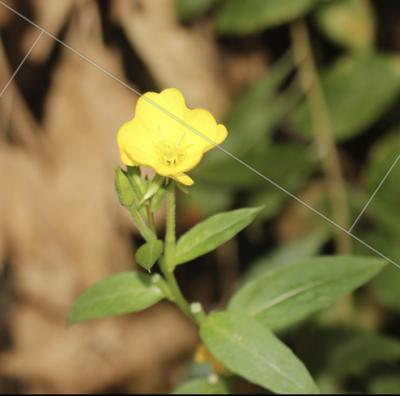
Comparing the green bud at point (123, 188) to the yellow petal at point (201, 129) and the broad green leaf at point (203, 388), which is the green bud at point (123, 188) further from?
the broad green leaf at point (203, 388)

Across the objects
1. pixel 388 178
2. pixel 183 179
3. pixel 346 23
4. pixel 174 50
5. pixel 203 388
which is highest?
pixel 346 23

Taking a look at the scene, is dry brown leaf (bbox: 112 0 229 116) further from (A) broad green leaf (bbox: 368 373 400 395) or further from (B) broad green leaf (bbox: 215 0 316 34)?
(A) broad green leaf (bbox: 368 373 400 395)

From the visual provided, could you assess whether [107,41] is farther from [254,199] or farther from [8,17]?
[254,199]

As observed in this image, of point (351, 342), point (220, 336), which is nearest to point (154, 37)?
point (351, 342)


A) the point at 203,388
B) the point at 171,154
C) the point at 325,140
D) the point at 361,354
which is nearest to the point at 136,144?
the point at 171,154

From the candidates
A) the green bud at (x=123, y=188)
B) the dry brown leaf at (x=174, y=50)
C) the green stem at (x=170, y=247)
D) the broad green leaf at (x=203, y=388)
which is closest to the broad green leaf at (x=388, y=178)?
the dry brown leaf at (x=174, y=50)

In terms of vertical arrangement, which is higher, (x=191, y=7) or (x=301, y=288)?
(x=191, y=7)

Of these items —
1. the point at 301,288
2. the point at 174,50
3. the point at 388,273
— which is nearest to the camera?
the point at 301,288

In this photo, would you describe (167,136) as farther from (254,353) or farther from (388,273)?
(388,273)
